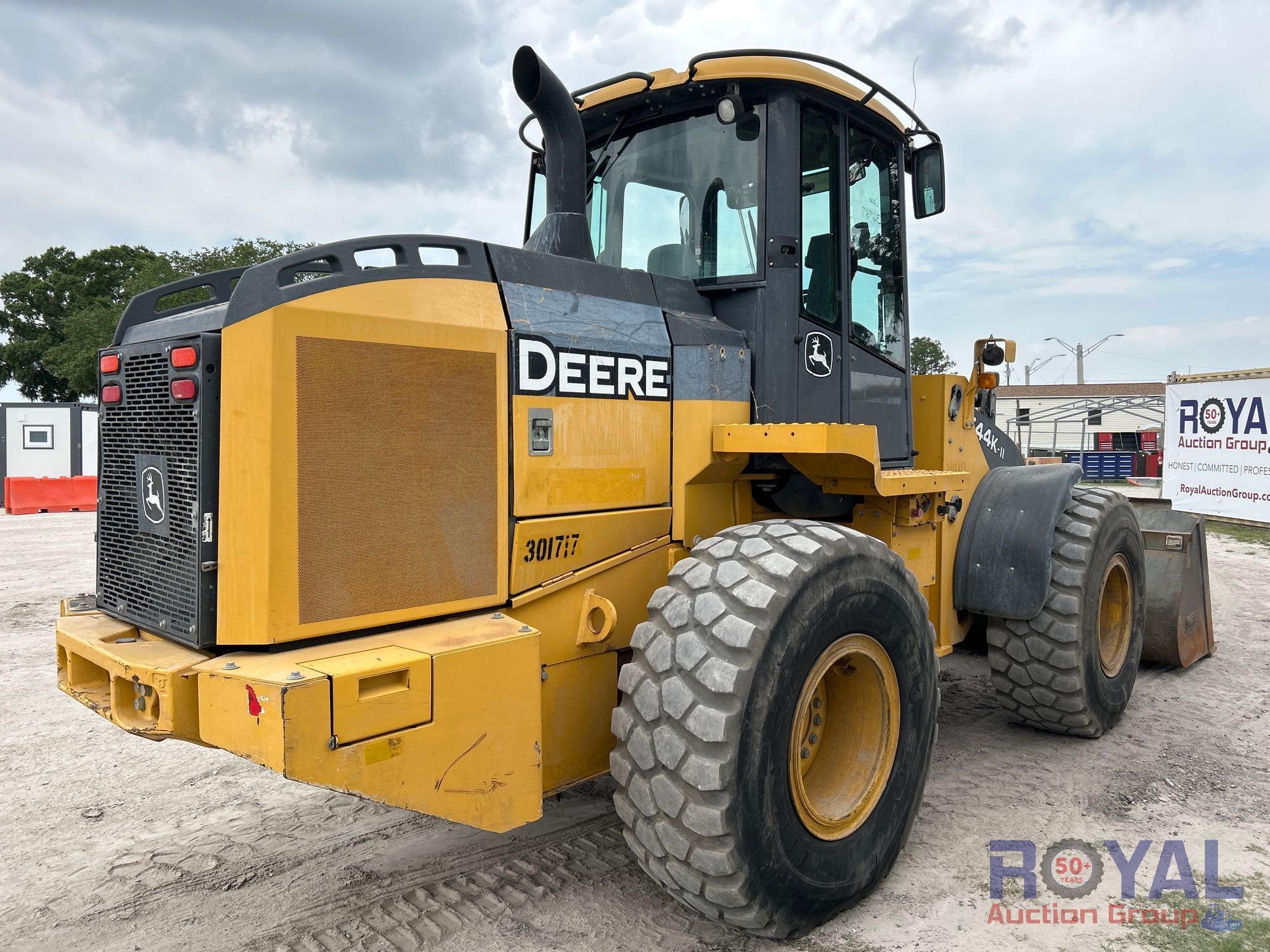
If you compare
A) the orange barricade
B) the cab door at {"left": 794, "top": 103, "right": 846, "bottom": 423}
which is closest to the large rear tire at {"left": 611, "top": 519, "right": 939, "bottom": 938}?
the cab door at {"left": 794, "top": 103, "right": 846, "bottom": 423}

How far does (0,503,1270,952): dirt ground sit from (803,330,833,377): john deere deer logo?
2.10 m

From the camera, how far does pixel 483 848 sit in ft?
12.5

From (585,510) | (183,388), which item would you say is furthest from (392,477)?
(585,510)

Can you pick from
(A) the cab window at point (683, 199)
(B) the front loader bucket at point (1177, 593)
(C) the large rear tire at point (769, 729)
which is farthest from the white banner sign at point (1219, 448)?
(C) the large rear tire at point (769, 729)

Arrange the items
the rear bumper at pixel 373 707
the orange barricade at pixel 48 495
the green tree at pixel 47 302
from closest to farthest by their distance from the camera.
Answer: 1. the rear bumper at pixel 373 707
2. the orange barricade at pixel 48 495
3. the green tree at pixel 47 302

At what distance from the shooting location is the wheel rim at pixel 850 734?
3352 mm

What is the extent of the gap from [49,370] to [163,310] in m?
39.5

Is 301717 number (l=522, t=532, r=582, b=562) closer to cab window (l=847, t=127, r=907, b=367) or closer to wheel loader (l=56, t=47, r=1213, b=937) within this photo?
wheel loader (l=56, t=47, r=1213, b=937)

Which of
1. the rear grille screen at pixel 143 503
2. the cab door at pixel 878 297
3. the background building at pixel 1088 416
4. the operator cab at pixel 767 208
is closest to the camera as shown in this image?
the rear grille screen at pixel 143 503

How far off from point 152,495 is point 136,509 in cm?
18

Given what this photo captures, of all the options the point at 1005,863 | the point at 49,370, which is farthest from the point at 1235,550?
A: the point at 49,370

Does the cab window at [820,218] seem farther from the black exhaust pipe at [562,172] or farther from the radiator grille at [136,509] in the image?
the radiator grille at [136,509]

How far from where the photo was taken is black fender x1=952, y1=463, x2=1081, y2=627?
477 centimetres

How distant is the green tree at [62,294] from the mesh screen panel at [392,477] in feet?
114
